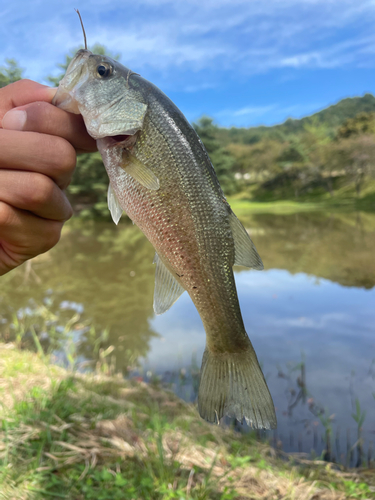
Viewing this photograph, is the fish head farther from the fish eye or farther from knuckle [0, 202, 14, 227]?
knuckle [0, 202, 14, 227]

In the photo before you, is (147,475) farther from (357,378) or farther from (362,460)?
(357,378)

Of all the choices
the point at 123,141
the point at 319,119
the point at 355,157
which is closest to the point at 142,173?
the point at 123,141

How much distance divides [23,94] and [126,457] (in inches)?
117

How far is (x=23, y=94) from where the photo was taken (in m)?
1.57

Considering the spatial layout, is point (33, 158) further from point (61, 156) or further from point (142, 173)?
point (142, 173)

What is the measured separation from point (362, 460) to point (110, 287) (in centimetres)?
840

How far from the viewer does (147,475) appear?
110 inches

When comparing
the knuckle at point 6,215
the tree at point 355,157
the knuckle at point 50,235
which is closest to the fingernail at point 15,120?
the knuckle at point 6,215

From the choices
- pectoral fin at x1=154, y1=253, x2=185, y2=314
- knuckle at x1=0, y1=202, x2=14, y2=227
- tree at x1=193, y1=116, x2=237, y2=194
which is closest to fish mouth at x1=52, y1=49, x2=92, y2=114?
knuckle at x1=0, y1=202, x2=14, y2=227

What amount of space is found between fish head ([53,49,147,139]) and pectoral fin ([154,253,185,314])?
613 millimetres

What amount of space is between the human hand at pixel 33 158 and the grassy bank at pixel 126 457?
206cm

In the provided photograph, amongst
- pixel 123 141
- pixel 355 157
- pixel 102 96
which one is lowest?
pixel 123 141

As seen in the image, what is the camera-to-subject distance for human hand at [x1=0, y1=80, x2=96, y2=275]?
1.42 meters

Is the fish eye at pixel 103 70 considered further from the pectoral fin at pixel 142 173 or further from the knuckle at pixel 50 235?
the knuckle at pixel 50 235
